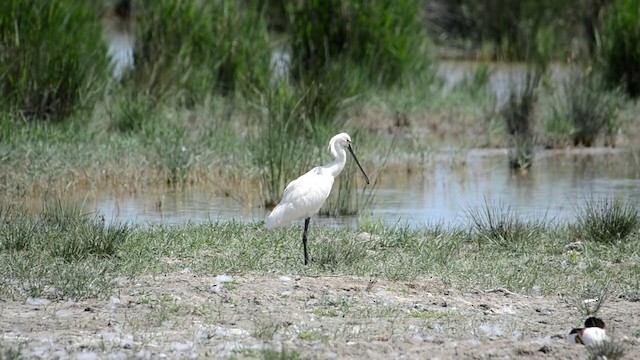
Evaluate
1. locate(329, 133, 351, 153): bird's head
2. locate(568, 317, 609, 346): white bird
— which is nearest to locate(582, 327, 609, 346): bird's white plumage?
locate(568, 317, 609, 346): white bird

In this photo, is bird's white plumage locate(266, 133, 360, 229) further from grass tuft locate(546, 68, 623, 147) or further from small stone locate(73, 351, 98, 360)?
grass tuft locate(546, 68, 623, 147)

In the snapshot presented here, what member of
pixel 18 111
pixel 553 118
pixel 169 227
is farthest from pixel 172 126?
pixel 553 118

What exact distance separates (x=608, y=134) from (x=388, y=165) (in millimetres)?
3163

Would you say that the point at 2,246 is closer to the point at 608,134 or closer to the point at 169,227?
the point at 169,227

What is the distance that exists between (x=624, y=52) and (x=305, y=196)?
389 inches

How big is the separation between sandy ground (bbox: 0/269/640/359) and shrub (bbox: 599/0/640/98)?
32.5 feet

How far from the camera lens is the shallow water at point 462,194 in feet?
36.0

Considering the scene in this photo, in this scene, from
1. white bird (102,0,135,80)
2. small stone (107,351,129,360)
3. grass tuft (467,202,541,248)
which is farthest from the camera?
white bird (102,0,135,80)

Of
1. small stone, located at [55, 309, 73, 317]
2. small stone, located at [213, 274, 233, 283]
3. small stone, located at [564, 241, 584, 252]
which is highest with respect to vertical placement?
small stone, located at [55, 309, 73, 317]

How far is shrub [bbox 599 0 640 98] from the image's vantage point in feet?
55.4

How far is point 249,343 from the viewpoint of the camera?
640 centimetres

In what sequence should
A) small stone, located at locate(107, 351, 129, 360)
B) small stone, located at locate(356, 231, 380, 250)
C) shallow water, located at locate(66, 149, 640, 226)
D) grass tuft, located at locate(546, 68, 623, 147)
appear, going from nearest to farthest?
small stone, located at locate(107, 351, 129, 360), small stone, located at locate(356, 231, 380, 250), shallow water, located at locate(66, 149, 640, 226), grass tuft, located at locate(546, 68, 623, 147)

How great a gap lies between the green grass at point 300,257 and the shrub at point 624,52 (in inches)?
315

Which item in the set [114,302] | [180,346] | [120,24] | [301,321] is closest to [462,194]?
[301,321]
